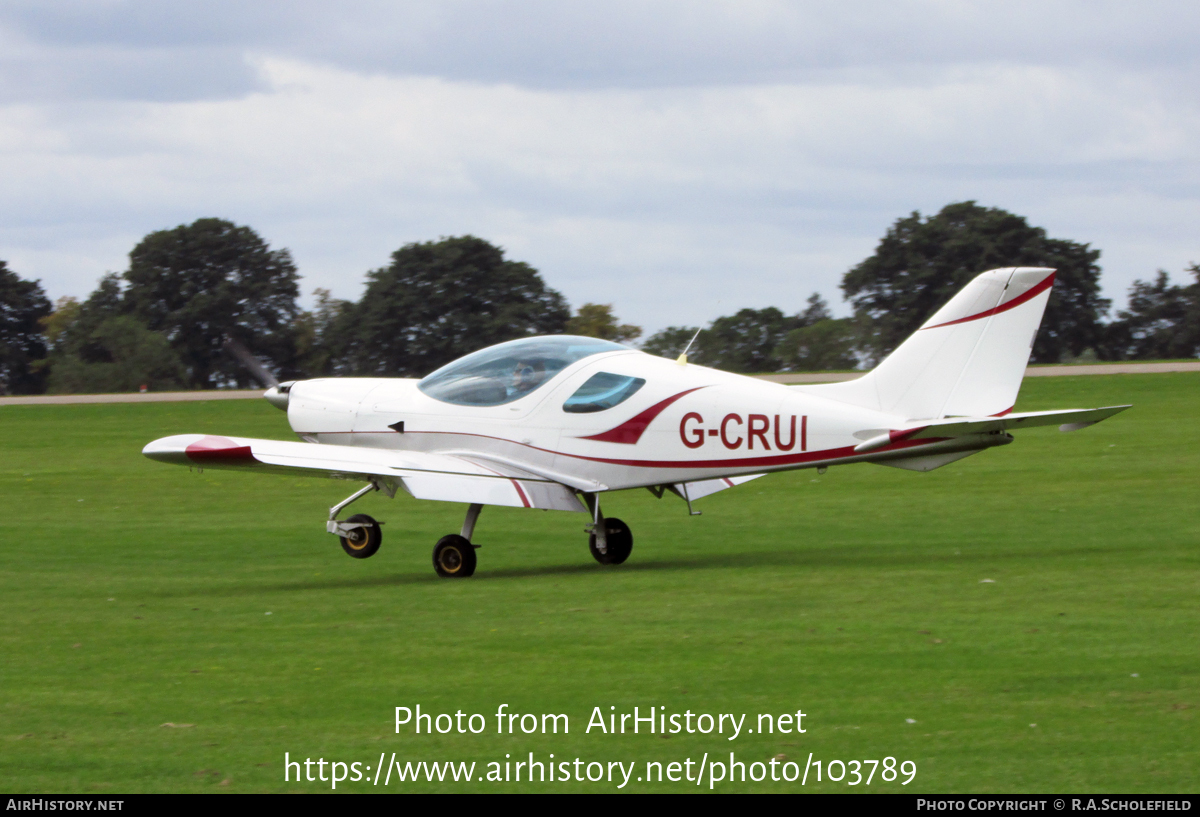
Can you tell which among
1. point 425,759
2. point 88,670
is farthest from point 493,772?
point 88,670

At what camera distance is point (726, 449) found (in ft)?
44.3

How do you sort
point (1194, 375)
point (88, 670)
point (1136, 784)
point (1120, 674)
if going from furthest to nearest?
point (1194, 375), point (88, 670), point (1120, 674), point (1136, 784)

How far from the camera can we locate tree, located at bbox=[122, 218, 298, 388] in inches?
2734

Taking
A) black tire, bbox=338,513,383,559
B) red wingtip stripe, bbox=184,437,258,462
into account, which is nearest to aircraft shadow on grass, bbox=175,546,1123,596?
black tire, bbox=338,513,383,559

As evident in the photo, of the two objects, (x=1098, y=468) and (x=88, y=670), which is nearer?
(x=88, y=670)

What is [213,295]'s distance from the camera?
71500mm

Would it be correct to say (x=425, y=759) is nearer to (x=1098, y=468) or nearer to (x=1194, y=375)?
(x=1098, y=468)

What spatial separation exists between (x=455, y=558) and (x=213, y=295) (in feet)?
199

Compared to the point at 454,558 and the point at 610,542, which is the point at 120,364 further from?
the point at 454,558

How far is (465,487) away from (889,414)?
162 inches

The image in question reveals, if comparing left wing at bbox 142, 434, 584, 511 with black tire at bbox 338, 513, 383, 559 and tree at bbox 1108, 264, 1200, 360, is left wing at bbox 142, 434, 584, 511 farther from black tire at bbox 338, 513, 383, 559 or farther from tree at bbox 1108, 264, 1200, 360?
tree at bbox 1108, 264, 1200, 360

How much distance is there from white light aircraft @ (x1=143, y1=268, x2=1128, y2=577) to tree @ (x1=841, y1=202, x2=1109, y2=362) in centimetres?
4978

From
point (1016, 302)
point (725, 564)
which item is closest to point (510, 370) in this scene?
point (725, 564)

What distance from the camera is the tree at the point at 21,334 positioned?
72.7 m
